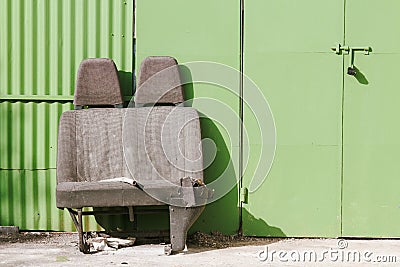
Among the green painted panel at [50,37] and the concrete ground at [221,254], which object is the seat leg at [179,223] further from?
the green painted panel at [50,37]

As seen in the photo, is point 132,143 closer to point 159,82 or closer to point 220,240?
point 159,82

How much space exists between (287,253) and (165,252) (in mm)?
738

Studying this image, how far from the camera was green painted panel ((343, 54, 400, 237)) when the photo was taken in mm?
5211

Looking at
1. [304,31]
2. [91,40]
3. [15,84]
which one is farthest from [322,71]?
[15,84]

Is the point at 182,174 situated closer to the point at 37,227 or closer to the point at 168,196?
the point at 168,196

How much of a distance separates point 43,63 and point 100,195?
118 centimetres

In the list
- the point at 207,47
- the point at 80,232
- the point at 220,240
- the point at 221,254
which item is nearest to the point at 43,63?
the point at 207,47

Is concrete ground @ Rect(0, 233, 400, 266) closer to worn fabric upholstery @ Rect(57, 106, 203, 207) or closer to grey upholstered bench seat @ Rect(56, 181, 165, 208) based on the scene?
grey upholstered bench seat @ Rect(56, 181, 165, 208)

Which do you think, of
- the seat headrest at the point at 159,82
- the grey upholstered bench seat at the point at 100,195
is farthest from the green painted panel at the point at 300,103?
the grey upholstered bench seat at the point at 100,195

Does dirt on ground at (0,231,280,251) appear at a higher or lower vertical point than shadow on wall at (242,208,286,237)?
lower

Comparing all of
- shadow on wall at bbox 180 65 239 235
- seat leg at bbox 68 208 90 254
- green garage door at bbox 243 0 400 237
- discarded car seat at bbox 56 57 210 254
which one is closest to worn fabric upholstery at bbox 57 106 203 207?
discarded car seat at bbox 56 57 210 254

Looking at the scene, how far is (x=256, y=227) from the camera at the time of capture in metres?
5.29

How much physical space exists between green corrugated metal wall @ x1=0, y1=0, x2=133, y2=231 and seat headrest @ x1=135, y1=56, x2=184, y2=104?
7.8 inches

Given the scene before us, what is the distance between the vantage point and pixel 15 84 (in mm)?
5309
